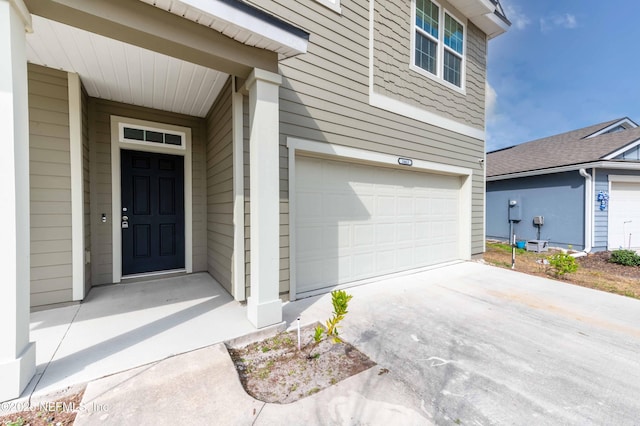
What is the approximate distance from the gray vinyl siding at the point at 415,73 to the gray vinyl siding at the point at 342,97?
3 cm

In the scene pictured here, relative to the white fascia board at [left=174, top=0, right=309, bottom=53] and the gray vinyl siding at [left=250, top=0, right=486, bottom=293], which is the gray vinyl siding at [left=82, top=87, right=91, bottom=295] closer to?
the gray vinyl siding at [left=250, top=0, right=486, bottom=293]

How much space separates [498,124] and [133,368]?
41136 millimetres

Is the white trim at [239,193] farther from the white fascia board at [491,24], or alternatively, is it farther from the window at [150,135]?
the white fascia board at [491,24]

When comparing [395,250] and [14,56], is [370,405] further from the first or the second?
[395,250]

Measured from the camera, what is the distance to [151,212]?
4.25 meters

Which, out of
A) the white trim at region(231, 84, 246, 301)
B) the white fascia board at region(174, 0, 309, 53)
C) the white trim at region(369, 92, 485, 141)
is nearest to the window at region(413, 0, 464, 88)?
the white trim at region(369, 92, 485, 141)

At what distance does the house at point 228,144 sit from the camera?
6.16 ft

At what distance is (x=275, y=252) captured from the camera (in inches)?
104

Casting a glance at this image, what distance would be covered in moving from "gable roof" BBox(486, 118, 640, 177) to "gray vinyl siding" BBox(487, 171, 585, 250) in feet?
1.64

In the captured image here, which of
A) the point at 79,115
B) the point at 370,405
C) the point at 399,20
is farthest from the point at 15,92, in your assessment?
the point at 399,20

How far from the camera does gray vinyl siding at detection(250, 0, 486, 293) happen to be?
11.2ft

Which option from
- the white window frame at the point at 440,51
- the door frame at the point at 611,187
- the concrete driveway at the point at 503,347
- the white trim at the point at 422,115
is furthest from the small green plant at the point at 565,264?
the door frame at the point at 611,187

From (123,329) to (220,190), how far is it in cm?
197

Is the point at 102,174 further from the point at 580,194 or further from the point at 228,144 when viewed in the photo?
the point at 580,194
